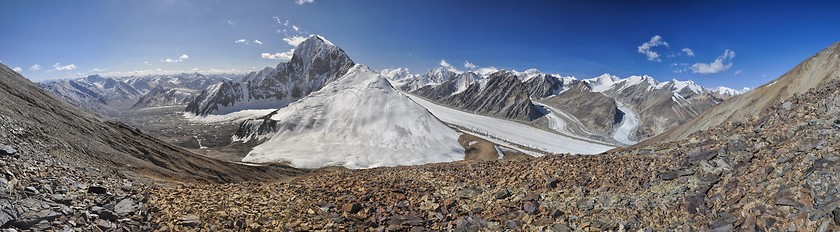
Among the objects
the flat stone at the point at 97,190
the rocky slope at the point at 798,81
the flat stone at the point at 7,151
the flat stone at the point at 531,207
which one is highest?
the rocky slope at the point at 798,81

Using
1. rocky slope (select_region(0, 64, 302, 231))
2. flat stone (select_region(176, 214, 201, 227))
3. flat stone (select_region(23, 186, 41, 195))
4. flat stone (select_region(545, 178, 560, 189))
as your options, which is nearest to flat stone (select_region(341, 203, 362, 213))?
flat stone (select_region(176, 214, 201, 227))

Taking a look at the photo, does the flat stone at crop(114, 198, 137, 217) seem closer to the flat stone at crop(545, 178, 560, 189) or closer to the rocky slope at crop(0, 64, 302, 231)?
the rocky slope at crop(0, 64, 302, 231)

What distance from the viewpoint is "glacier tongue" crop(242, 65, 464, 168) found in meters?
122

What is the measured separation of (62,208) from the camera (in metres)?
11.2

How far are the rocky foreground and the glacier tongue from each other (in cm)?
9667

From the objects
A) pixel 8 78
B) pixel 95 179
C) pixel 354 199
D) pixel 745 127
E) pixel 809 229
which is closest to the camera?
pixel 809 229

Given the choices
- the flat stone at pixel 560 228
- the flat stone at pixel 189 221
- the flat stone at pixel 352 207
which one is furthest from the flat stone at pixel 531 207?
the flat stone at pixel 189 221

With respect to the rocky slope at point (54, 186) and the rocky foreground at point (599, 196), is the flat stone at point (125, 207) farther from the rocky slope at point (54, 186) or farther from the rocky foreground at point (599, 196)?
the rocky foreground at point (599, 196)

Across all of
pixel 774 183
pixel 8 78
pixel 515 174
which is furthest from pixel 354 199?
pixel 8 78

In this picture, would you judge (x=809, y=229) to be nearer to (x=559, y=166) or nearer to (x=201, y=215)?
(x=559, y=166)

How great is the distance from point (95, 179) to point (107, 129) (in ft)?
93.9

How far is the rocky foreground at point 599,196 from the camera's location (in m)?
12.4

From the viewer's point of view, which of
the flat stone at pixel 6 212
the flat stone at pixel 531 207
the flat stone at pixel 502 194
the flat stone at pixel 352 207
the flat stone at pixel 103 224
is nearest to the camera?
the flat stone at pixel 6 212

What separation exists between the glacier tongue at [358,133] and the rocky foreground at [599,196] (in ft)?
317
